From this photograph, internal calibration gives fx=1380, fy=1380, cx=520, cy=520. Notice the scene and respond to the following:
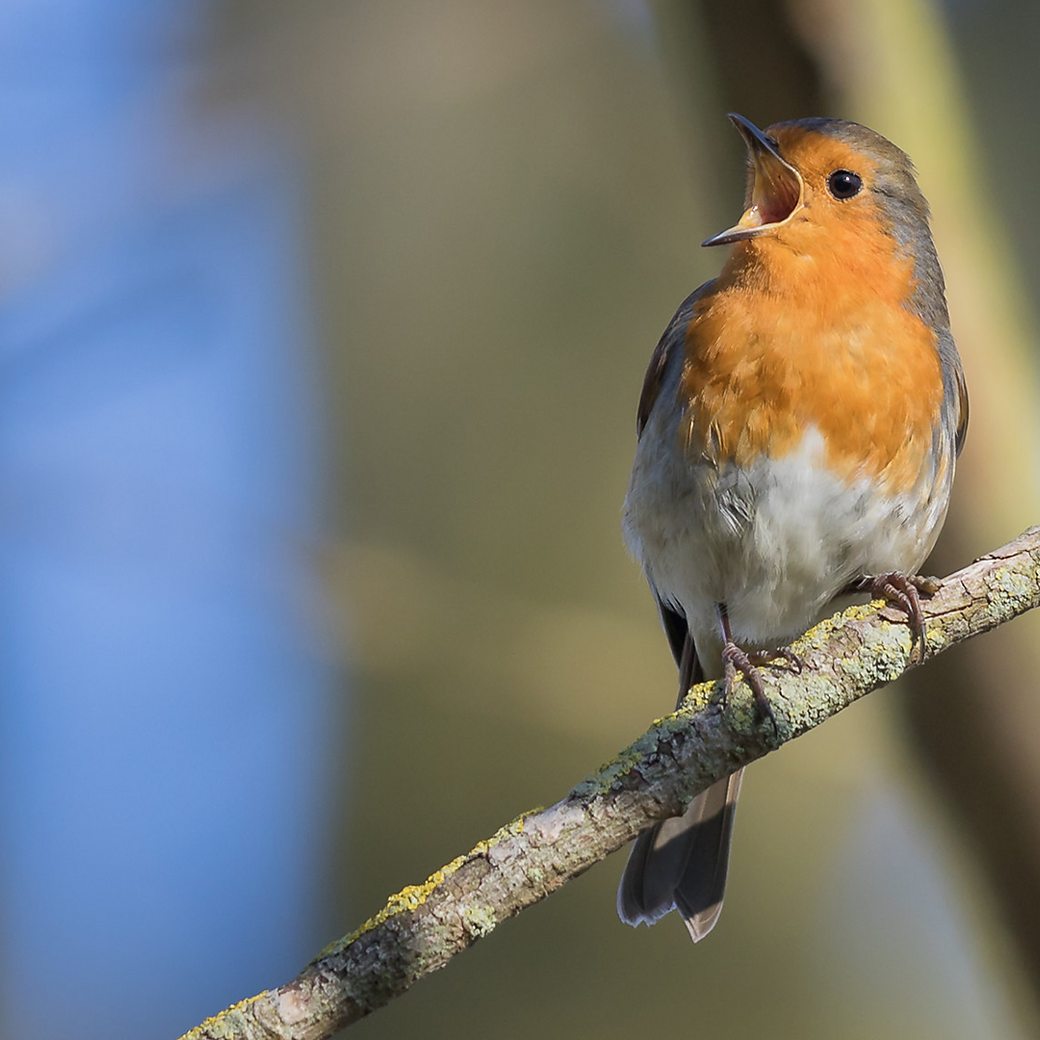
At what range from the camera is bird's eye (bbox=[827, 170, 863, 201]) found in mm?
3057

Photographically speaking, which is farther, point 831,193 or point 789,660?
point 831,193

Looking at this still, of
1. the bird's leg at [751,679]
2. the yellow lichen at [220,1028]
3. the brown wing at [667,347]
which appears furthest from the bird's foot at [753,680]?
the brown wing at [667,347]

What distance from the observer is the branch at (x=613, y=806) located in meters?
1.72

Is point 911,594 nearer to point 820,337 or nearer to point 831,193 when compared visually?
point 820,337

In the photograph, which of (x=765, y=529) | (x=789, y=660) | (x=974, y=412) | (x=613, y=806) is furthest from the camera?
(x=765, y=529)

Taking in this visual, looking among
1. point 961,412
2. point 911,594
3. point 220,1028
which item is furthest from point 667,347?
point 220,1028

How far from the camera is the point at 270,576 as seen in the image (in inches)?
166

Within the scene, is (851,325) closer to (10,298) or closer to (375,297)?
(10,298)

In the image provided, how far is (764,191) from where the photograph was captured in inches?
125

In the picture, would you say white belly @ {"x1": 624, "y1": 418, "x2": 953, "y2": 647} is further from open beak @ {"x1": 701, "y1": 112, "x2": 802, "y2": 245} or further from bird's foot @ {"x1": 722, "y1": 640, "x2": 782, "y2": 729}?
bird's foot @ {"x1": 722, "y1": 640, "x2": 782, "y2": 729}

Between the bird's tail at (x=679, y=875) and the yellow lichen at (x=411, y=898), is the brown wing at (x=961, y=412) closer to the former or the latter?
the bird's tail at (x=679, y=875)

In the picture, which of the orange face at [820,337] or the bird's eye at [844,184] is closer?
the orange face at [820,337]

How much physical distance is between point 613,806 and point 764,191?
5.77 ft

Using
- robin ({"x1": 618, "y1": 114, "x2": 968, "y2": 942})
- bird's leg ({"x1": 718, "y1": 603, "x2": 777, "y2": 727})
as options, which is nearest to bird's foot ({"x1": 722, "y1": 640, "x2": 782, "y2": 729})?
bird's leg ({"x1": 718, "y1": 603, "x2": 777, "y2": 727})
